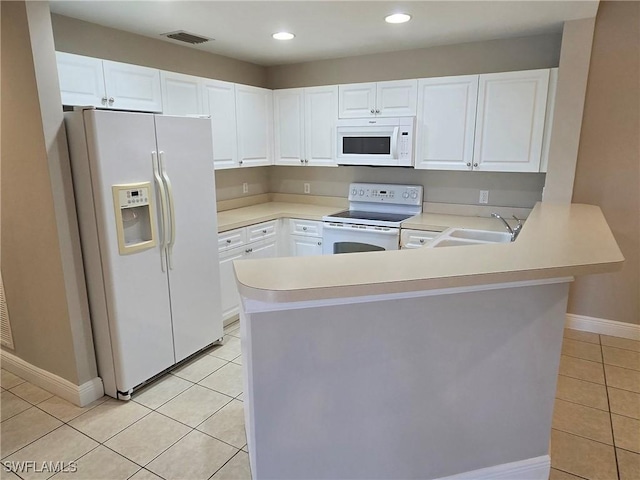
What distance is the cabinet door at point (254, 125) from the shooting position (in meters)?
3.85

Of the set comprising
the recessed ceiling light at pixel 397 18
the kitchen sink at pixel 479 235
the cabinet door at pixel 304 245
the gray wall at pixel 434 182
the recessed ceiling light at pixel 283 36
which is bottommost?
the cabinet door at pixel 304 245

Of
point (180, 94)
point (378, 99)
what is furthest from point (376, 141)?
point (180, 94)

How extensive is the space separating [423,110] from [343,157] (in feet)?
2.68

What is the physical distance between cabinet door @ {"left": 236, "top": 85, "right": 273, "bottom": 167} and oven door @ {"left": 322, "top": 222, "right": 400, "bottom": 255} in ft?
3.37

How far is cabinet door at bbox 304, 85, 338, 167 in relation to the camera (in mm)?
3867

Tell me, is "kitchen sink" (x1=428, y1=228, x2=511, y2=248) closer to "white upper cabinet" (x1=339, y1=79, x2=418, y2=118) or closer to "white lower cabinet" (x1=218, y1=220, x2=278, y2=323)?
"white upper cabinet" (x1=339, y1=79, x2=418, y2=118)

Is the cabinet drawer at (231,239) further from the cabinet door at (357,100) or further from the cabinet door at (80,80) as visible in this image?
the cabinet door at (357,100)

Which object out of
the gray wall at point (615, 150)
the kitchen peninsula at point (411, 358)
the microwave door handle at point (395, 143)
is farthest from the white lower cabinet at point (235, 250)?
the gray wall at point (615, 150)

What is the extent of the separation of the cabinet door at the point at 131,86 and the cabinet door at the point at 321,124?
56.1 inches

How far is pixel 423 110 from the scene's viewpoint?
3453 mm

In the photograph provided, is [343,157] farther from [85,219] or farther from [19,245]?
[19,245]

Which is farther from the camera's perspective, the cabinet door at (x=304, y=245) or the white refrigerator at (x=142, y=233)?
the cabinet door at (x=304, y=245)

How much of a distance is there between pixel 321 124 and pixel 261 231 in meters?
1.20

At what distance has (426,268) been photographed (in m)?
1.43
